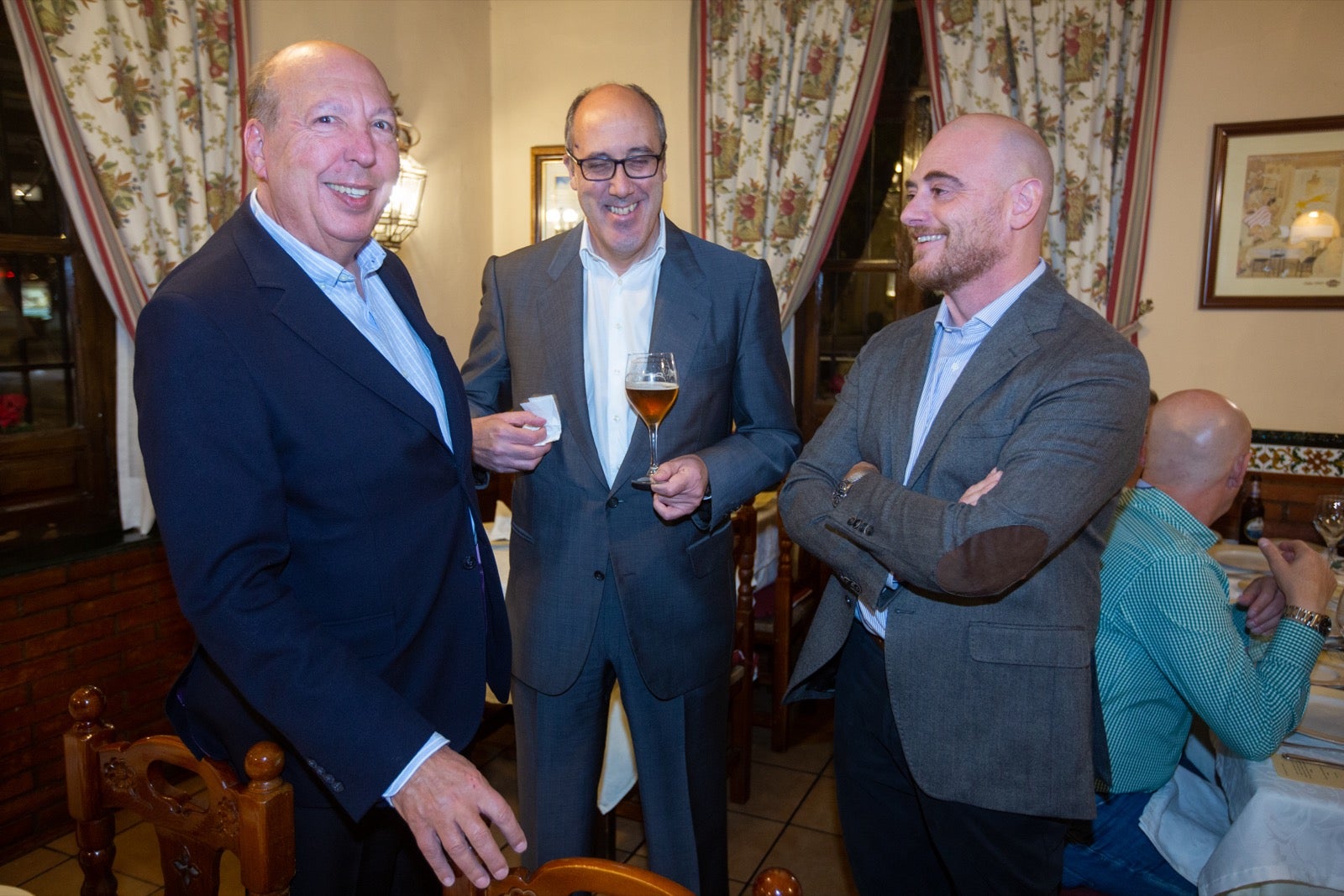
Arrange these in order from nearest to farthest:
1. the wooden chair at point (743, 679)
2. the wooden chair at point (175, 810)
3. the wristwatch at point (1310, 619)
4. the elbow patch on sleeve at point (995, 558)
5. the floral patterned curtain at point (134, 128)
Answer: the wooden chair at point (175, 810), the elbow patch on sleeve at point (995, 558), the wristwatch at point (1310, 619), the floral patterned curtain at point (134, 128), the wooden chair at point (743, 679)

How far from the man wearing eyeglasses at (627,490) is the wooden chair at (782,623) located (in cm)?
140

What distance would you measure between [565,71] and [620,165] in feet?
11.4

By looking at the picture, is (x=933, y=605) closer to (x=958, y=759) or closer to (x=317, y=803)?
(x=958, y=759)

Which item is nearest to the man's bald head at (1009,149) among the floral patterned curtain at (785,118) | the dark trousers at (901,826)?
the dark trousers at (901,826)

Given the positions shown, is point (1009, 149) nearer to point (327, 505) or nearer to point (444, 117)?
point (327, 505)

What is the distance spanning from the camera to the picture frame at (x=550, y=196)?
4996 mm

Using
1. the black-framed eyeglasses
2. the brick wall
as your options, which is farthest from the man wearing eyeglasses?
the brick wall

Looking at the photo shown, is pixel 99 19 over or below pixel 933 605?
over

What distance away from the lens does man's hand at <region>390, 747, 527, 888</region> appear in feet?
3.19

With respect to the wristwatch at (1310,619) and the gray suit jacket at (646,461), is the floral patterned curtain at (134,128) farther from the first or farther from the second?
the wristwatch at (1310,619)

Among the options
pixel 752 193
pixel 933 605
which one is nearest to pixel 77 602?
pixel 933 605

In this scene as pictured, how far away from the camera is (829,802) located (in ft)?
10.7

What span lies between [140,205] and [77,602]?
4.36ft

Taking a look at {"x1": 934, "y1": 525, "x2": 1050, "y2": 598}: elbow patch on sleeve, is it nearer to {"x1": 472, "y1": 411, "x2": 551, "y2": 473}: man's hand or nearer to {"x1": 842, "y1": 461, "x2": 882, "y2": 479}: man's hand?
{"x1": 842, "y1": 461, "x2": 882, "y2": 479}: man's hand
